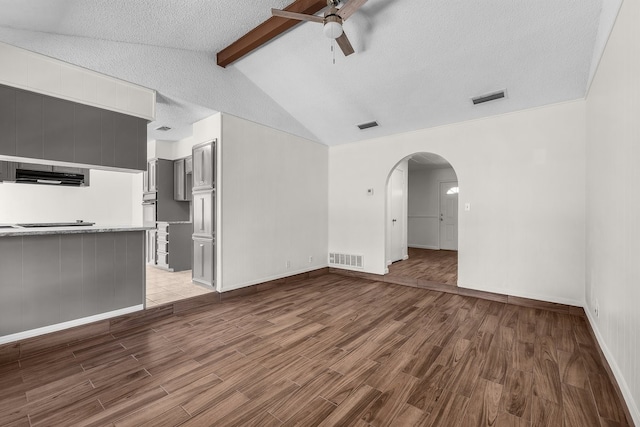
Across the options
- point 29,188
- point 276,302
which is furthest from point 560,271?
point 29,188

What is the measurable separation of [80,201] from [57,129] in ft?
9.39

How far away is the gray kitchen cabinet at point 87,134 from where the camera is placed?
9.51ft

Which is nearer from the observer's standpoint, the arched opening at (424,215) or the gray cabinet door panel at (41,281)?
the gray cabinet door panel at (41,281)

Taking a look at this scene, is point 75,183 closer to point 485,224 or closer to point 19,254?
point 19,254

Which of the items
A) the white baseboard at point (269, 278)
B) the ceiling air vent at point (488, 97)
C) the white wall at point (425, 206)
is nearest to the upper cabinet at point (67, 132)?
the white baseboard at point (269, 278)

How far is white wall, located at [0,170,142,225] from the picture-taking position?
427 centimetres

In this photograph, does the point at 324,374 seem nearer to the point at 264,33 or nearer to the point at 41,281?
the point at 41,281

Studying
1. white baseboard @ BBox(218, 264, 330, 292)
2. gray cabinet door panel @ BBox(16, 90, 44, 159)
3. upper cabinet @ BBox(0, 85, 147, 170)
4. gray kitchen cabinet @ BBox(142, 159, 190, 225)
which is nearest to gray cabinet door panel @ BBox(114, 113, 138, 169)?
upper cabinet @ BBox(0, 85, 147, 170)

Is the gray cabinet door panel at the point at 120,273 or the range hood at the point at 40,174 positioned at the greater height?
the range hood at the point at 40,174

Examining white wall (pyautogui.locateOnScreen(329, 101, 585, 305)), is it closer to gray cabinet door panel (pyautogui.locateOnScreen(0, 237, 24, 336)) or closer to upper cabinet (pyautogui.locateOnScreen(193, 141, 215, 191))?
upper cabinet (pyautogui.locateOnScreen(193, 141, 215, 191))

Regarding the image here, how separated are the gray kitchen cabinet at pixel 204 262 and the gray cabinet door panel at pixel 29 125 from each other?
2050 mm

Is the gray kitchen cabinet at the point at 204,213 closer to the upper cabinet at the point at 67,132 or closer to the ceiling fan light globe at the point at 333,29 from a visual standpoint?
the upper cabinet at the point at 67,132

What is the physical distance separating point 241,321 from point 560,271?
400 cm

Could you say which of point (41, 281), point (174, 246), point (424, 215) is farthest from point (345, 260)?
point (424, 215)
